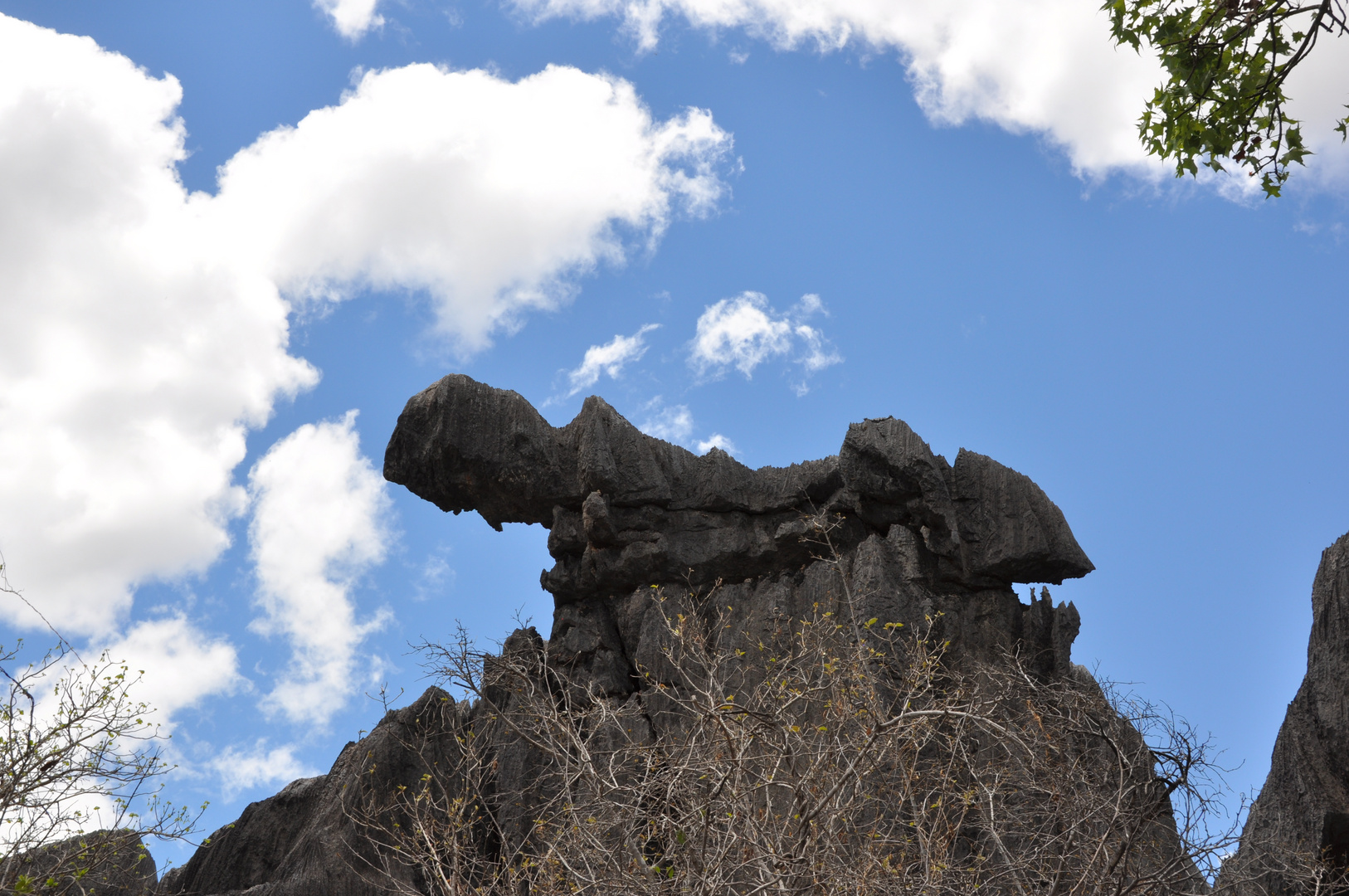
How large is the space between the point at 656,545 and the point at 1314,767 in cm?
1257

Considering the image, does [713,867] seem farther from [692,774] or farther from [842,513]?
[842,513]

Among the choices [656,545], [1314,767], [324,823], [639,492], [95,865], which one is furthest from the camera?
[639,492]

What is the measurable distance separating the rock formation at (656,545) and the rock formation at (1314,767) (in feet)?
20.8

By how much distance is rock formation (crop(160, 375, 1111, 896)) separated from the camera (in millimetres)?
19719

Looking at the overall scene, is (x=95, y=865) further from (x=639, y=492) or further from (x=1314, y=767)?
(x=1314, y=767)

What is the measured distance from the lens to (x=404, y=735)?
20969 millimetres

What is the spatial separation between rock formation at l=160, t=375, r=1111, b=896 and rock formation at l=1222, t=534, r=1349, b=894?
6348 millimetres

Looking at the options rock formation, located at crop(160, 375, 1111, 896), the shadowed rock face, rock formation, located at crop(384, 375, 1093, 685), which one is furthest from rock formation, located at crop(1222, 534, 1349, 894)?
the shadowed rock face

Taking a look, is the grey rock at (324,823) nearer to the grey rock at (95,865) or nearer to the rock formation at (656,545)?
the rock formation at (656,545)

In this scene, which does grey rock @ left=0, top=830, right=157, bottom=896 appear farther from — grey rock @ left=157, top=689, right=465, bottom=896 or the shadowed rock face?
the shadowed rock face

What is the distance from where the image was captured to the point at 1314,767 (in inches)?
483

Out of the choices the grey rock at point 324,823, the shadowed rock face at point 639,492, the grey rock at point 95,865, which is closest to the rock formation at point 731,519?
the shadowed rock face at point 639,492

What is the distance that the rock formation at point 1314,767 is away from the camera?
1200cm

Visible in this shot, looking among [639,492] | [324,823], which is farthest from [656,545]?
[324,823]
